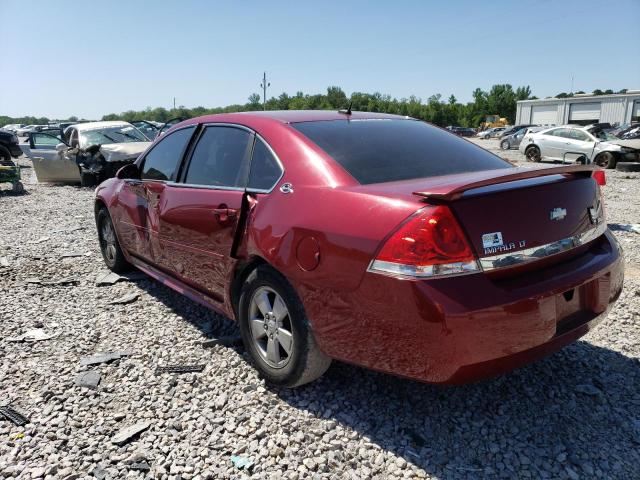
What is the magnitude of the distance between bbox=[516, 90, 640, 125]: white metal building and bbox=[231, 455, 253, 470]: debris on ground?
222ft

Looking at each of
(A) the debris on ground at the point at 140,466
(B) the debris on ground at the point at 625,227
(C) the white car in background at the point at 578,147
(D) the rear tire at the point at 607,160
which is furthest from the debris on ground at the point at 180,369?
(D) the rear tire at the point at 607,160

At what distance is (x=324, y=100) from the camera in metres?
94.7

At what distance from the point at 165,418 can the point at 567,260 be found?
225cm

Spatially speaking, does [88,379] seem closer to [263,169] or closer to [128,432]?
[128,432]

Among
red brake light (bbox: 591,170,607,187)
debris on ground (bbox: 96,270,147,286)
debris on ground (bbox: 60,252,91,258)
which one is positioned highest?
red brake light (bbox: 591,170,607,187)

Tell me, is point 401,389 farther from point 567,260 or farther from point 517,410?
point 567,260

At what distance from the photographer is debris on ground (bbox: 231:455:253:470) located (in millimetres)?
2369

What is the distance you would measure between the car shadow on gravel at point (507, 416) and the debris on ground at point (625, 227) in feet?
15.0

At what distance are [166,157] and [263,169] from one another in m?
1.46

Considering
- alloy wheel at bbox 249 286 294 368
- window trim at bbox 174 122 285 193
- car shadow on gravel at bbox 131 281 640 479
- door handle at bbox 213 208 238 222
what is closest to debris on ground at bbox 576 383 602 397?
car shadow on gravel at bbox 131 281 640 479

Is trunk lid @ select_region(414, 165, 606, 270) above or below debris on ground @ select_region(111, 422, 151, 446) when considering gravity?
above

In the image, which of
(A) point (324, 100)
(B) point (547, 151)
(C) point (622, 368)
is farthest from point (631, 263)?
(A) point (324, 100)

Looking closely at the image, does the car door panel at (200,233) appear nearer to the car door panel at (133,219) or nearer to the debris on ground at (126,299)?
the car door panel at (133,219)

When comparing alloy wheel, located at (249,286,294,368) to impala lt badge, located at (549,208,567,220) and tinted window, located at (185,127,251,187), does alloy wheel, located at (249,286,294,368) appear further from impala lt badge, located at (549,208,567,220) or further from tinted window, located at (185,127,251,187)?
impala lt badge, located at (549,208,567,220)
